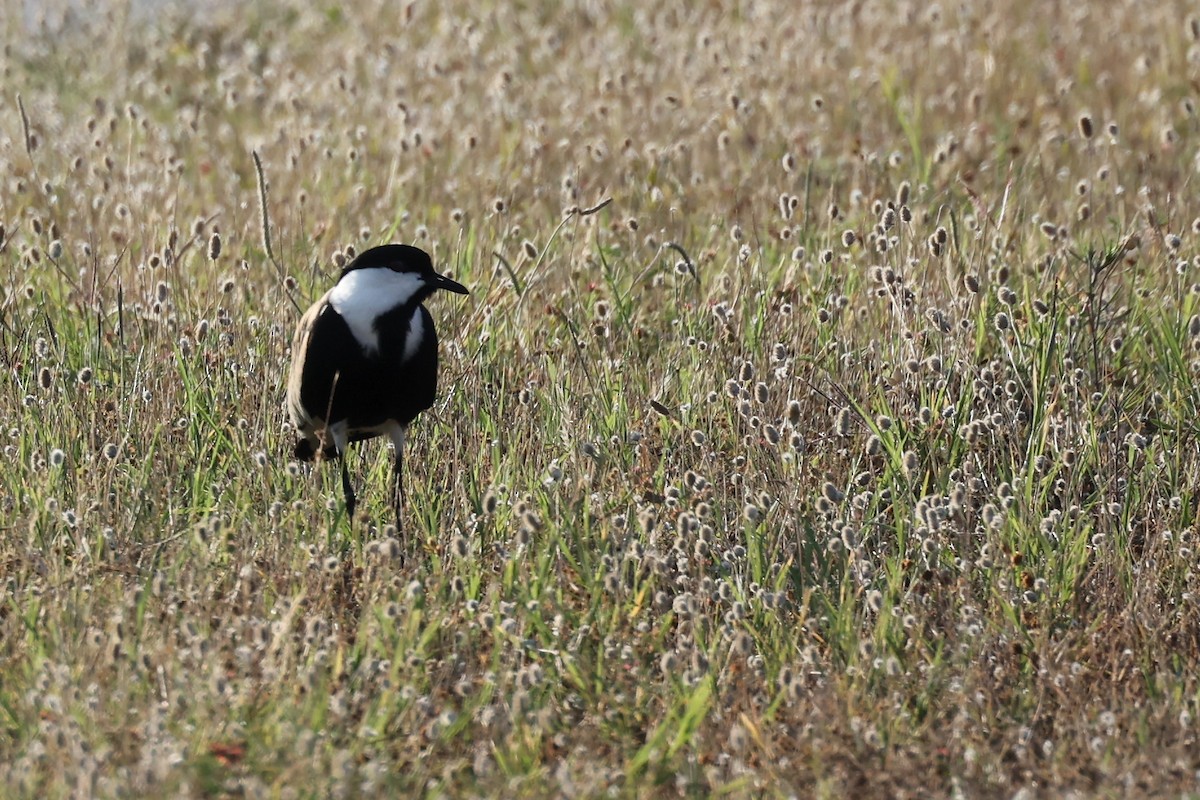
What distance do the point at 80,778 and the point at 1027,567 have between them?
2.39m

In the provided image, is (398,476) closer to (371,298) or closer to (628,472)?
(371,298)

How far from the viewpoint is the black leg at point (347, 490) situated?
15.2 ft

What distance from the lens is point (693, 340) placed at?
547 cm

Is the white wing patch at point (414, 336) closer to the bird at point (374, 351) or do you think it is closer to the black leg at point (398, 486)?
the bird at point (374, 351)

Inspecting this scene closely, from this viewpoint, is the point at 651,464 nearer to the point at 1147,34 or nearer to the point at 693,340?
the point at 693,340

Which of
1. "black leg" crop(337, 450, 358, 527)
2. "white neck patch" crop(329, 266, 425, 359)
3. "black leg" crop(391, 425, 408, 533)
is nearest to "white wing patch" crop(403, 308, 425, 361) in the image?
Result: "white neck patch" crop(329, 266, 425, 359)

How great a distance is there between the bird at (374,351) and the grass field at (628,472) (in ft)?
0.63

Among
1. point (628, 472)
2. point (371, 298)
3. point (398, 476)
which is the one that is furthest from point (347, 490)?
point (628, 472)

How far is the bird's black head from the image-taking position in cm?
486

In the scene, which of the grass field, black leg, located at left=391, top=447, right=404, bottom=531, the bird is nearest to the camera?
the grass field

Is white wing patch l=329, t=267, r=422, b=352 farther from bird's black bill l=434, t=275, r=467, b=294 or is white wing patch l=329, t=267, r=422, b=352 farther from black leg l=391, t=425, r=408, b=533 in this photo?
black leg l=391, t=425, r=408, b=533

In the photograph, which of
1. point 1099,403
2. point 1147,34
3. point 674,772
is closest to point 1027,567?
point 1099,403

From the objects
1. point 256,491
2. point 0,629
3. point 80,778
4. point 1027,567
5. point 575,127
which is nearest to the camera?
point 80,778

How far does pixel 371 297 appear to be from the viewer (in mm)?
4824
